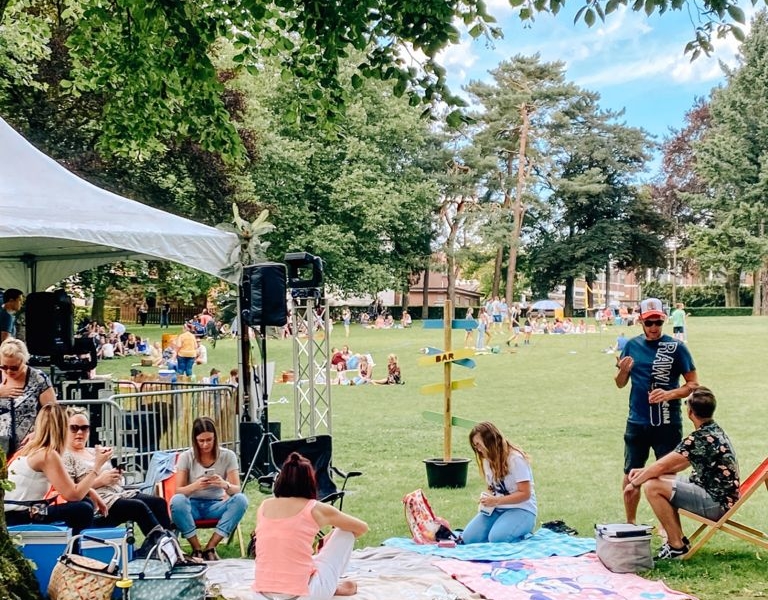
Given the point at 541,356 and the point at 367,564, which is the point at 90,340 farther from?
the point at 541,356

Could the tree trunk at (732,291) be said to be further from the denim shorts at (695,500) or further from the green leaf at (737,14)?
the green leaf at (737,14)

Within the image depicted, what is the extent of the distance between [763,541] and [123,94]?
726 cm

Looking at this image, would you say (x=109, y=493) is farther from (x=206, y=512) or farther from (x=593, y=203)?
(x=593, y=203)

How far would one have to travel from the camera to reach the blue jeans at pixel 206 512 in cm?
622

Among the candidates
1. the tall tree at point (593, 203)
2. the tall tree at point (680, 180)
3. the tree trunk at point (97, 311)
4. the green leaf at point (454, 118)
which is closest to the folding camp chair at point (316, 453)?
the green leaf at point (454, 118)

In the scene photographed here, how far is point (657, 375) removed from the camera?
6.56m

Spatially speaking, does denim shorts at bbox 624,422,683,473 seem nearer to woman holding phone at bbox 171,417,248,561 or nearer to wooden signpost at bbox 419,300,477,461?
wooden signpost at bbox 419,300,477,461

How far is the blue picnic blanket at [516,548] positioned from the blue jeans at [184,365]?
1344 centimetres

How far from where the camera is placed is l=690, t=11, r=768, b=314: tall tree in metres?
44.0

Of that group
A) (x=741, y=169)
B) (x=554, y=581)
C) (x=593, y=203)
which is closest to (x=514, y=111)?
(x=593, y=203)

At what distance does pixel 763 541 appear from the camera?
5793 mm

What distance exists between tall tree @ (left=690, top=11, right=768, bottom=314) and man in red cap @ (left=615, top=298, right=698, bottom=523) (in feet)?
133

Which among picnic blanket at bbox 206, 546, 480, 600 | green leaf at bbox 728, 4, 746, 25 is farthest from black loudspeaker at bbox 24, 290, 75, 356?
green leaf at bbox 728, 4, 746, 25

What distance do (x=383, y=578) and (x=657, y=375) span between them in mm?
2622
